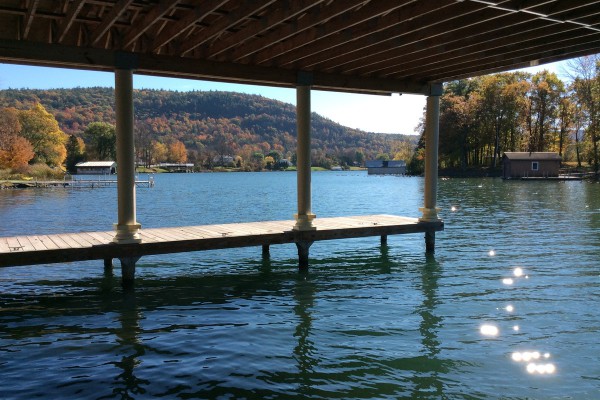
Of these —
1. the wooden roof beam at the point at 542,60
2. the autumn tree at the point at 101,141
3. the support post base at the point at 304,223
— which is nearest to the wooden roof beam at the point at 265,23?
the support post base at the point at 304,223

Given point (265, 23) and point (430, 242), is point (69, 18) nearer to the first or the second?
point (265, 23)

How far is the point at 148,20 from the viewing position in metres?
7.94

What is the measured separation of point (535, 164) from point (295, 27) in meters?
70.3

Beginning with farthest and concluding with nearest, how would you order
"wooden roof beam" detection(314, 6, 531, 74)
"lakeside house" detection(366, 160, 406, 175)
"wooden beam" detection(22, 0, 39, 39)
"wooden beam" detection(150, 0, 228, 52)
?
"lakeside house" detection(366, 160, 406, 175) < "wooden roof beam" detection(314, 6, 531, 74) < "wooden beam" detection(150, 0, 228, 52) < "wooden beam" detection(22, 0, 39, 39)

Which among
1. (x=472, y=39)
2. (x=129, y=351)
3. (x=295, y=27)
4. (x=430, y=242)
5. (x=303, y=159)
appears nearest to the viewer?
(x=129, y=351)

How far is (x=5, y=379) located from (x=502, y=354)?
6.38 metres

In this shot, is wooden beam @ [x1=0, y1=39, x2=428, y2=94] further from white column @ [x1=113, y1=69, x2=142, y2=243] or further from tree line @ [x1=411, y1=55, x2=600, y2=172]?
tree line @ [x1=411, y1=55, x2=600, y2=172]

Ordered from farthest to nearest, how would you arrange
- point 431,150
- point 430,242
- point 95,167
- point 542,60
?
point 95,167 → point 430,242 → point 431,150 → point 542,60

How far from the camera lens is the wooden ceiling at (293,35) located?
7391mm

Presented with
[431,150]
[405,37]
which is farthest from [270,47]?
[431,150]

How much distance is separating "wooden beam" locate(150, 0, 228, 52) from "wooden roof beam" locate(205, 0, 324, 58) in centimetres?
90

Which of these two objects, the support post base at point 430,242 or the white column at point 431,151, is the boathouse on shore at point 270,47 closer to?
the white column at point 431,151

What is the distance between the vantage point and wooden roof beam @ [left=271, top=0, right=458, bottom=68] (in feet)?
24.2

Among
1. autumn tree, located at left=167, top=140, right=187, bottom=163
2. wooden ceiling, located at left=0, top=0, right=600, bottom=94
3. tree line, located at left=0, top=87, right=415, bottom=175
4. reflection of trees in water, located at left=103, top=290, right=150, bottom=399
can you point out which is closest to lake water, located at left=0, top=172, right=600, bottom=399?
reflection of trees in water, located at left=103, top=290, right=150, bottom=399
